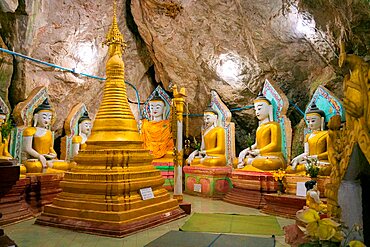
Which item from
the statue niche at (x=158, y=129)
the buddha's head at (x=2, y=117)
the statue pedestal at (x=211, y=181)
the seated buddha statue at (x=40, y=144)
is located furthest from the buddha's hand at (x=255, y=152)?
Answer: the buddha's head at (x=2, y=117)

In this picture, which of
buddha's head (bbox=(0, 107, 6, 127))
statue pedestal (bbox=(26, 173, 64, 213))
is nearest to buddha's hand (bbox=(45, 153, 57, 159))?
statue pedestal (bbox=(26, 173, 64, 213))

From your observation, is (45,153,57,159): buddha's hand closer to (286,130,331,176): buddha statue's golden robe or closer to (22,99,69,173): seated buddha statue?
(22,99,69,173): seated buddha statue

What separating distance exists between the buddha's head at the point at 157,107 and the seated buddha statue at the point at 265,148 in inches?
148

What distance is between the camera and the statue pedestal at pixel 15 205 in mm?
6695

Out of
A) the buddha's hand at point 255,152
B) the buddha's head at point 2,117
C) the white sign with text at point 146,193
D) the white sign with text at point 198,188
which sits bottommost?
the white sign with text at point 198,188

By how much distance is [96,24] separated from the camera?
36.0ft

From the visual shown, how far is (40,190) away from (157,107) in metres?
5.29

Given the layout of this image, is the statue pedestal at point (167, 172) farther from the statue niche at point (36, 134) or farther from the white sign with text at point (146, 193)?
the white sign with text at point (146, 193)

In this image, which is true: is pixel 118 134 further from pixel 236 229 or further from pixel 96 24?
pixel 96 24

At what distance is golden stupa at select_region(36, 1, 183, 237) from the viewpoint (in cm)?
597

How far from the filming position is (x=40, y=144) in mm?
9242

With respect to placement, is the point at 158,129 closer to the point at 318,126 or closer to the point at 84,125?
the point at 84,125

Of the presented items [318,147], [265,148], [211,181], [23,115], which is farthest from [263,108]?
[23,115]

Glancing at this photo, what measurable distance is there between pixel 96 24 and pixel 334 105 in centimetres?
731
